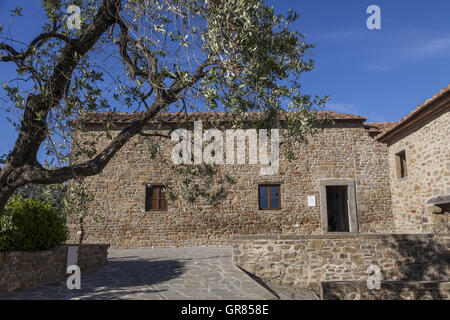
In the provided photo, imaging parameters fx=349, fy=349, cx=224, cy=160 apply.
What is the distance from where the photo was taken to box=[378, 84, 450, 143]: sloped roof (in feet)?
26.9

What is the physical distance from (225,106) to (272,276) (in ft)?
17.3

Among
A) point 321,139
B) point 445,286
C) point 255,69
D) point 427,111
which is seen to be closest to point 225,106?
point 255,69

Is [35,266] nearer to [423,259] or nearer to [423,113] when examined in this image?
[423,259]

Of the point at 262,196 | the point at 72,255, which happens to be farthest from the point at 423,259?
the point at 72,255

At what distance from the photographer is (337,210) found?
50.0 feet

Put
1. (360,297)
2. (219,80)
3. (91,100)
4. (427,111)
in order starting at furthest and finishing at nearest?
(427,111) < (360,297) < (91,100) < (219,80)

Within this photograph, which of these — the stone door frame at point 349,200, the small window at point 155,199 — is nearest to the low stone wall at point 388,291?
the stone door frame at point 349,200

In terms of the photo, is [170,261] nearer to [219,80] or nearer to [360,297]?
[360,297]

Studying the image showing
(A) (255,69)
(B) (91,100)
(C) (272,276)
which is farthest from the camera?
(C) (272,276)

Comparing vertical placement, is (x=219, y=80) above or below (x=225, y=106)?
above

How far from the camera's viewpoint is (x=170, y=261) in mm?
8625

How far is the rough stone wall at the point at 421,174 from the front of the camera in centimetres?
890

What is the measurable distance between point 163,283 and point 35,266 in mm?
2178

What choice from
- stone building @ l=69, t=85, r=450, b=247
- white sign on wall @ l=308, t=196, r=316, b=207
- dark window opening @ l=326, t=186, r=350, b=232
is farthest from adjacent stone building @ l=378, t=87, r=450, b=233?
white sign on wall @ l=308, t=196, r=316, b=207
